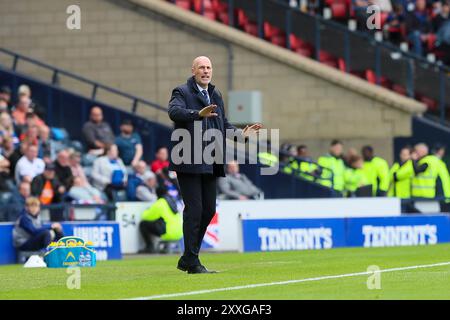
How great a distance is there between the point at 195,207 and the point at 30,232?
25.5ft

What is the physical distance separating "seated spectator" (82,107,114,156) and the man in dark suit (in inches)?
511

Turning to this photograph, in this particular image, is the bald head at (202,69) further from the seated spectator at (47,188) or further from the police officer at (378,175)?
the police officer at (378,175)

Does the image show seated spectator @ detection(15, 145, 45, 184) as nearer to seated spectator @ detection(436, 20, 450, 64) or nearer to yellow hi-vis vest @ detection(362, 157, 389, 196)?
yellow hi-vis vest @ detection(362, 157, 389, 196)

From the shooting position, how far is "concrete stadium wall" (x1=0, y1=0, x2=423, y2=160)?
108ft

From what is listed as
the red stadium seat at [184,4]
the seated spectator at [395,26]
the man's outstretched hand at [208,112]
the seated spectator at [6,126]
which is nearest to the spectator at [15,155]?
the seated spectator at [6,126]

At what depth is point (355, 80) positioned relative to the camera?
32594mm

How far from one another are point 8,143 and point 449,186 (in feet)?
29.9

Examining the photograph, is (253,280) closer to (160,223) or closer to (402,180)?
(160,223)

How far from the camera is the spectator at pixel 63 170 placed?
2572cm

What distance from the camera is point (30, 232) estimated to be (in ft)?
73.8

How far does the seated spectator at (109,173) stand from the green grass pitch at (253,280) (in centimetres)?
703

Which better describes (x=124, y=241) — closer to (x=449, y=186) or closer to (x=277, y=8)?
(x=449, y=186)

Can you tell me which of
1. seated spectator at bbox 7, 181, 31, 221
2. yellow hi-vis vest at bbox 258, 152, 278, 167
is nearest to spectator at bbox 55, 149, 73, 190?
seated spectator at bbox 7, 181, 31, 221
